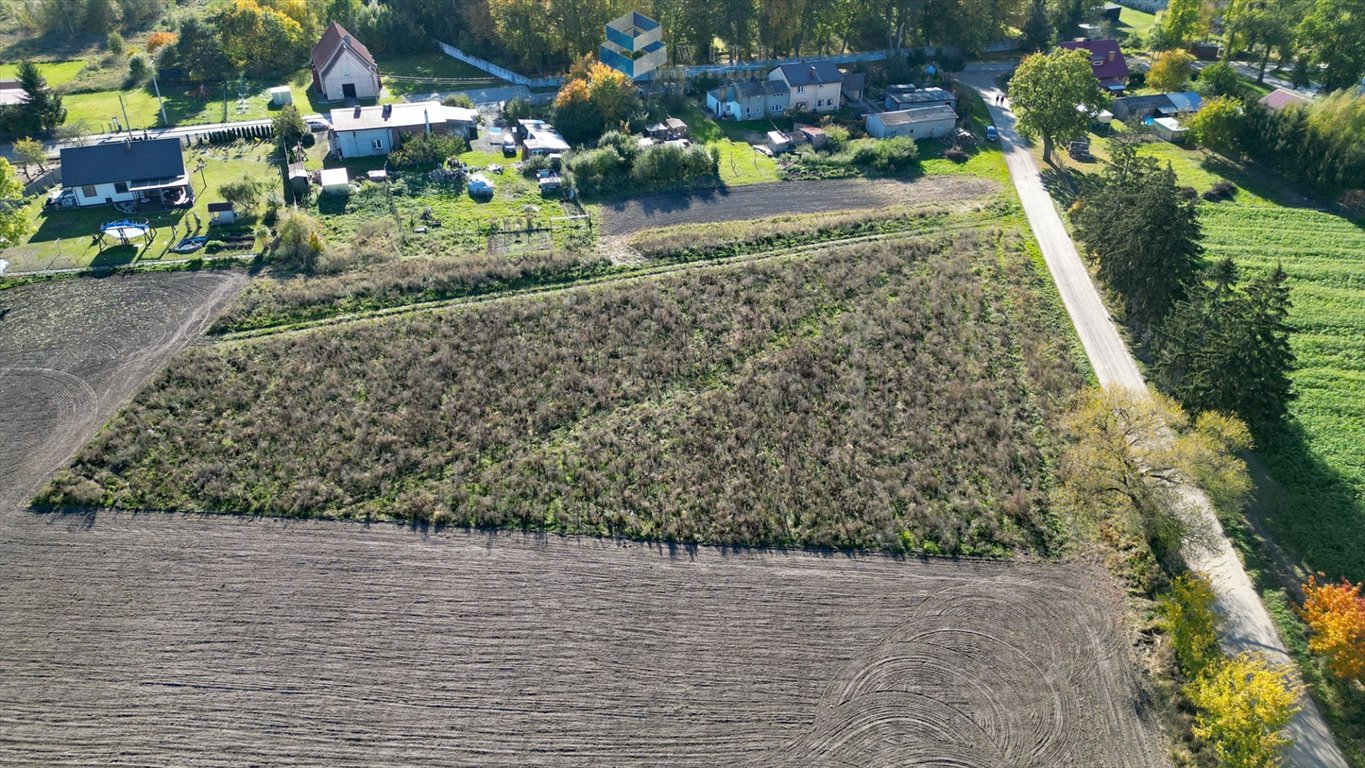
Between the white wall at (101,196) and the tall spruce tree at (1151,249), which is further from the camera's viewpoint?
the white wall at (101,196)

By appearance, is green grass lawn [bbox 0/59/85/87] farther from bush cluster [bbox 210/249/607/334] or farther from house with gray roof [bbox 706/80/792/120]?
house with gray roof [bbox 706/80/792/120]

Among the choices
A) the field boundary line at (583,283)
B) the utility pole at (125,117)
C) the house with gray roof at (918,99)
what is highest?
the house with gray roof at (918,99)

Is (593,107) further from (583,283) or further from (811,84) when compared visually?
(583,283)

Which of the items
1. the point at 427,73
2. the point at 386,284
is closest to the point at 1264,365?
the point at 386,284

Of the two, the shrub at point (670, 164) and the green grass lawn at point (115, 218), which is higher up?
the shrub at point (670, 164)

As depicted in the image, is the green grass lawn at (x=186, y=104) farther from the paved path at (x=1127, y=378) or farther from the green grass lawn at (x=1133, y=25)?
the green grass lawn at (x=1133, y=25)

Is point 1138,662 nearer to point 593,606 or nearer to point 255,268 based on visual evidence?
point 593,606

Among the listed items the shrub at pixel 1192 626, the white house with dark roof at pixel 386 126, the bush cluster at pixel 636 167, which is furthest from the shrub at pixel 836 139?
the shrub at pixel 1192 626
